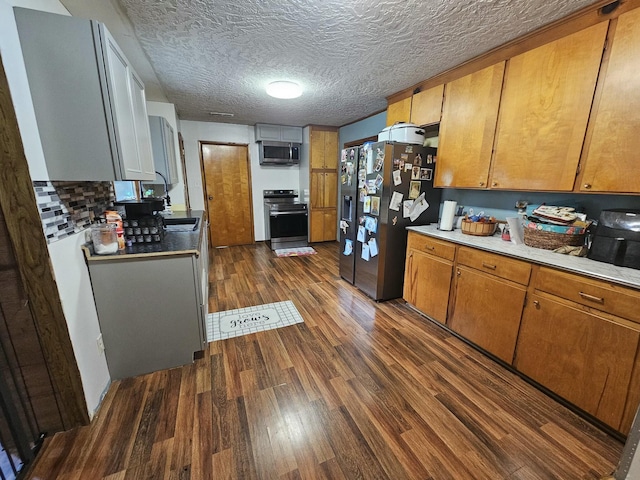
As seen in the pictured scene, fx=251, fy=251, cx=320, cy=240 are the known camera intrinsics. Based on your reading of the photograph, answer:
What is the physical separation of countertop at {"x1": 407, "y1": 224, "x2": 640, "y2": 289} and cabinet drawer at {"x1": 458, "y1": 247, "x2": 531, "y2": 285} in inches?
1.9

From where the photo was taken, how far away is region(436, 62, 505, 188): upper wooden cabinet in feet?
6.59

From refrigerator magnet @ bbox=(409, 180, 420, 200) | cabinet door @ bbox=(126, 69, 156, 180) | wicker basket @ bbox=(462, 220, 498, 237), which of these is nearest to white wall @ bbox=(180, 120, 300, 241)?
cabinet door @ bbox=(126, 69, 156, 180)

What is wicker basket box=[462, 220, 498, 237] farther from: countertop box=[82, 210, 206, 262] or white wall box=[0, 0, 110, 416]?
white wall box=[0, 0, 110, 416]

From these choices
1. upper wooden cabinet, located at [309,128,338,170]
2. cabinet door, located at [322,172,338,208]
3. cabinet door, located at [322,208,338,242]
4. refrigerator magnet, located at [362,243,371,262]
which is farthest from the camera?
cabinet door, located at [322,208,338,242]

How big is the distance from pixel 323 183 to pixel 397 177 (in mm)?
2718

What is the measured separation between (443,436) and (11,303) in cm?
219

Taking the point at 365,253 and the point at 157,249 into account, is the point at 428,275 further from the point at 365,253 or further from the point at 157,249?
the point at 157,249

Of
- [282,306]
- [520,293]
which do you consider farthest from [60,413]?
[520,293]

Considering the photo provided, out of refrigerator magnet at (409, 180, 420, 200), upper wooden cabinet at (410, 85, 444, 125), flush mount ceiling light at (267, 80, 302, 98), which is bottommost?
refrigerator magnet at (409, 180, 420, 200)

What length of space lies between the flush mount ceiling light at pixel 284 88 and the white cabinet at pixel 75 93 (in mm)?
1445

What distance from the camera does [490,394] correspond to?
1.60 m

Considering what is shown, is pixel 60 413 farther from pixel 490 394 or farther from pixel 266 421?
pixel 490 394

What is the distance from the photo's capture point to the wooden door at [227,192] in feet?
15.5

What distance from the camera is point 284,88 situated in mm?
2555
